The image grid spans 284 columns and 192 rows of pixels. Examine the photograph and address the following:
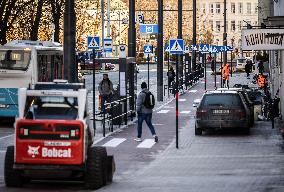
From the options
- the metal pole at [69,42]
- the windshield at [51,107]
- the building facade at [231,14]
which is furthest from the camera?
the building facade at [231,14]

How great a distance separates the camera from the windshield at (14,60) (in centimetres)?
4053

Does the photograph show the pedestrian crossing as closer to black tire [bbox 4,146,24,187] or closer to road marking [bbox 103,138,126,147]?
road marking [bbox 103,138,126,147]

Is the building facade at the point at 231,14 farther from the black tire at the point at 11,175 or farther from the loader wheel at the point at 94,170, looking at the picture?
the black tire at the point at 11,175

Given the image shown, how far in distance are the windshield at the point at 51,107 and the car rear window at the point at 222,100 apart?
49.4 ft

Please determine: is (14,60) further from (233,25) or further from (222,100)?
(233,25)

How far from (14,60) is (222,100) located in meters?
8.94

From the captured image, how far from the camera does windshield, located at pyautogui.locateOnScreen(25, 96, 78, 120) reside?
813 inches

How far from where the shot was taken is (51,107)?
68.6 ft

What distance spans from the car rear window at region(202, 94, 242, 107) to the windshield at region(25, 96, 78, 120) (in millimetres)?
15068

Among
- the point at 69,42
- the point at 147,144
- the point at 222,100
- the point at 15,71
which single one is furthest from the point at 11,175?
the point at 15,71

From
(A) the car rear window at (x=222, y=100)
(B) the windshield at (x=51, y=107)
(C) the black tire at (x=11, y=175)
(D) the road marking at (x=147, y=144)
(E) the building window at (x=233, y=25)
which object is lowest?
(D) the road marking at (x=147, y=144)

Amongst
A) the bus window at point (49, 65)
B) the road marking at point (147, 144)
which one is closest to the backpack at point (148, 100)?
the road marking at point (147, 144)

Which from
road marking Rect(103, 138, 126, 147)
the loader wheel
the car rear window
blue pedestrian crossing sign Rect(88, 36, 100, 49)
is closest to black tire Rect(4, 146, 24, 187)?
the loader wheel

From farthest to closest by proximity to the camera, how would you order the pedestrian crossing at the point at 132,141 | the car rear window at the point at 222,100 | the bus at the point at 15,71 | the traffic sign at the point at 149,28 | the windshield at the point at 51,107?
the traffic sign at the point at 149,28, the bus at the point at 15,71, the car rear window at the point at 222,100, the pedestrian crossing at the point at 132,141, the windshield at the point at 51,107
